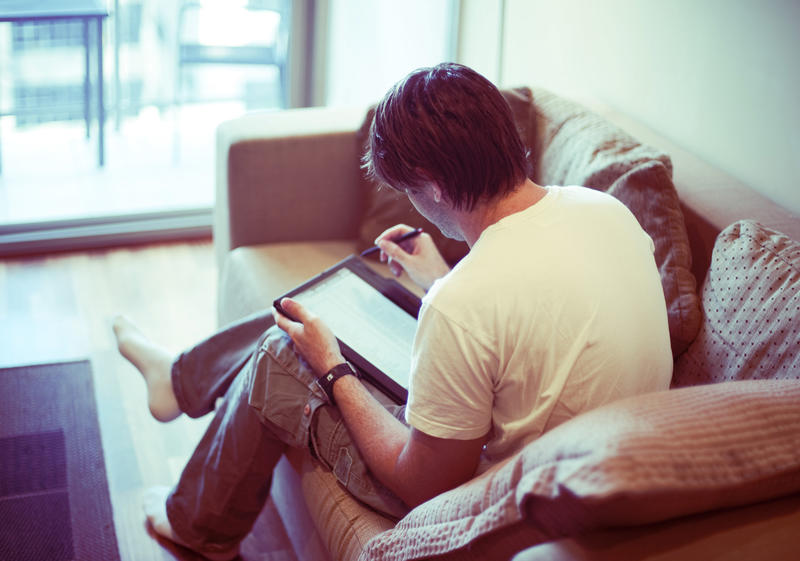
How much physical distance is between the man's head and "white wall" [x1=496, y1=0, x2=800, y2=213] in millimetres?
744

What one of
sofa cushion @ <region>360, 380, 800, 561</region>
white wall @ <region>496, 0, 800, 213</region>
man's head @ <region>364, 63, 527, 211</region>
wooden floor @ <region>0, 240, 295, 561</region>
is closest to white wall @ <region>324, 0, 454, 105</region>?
white wall @ <region>496, 0, 800, 213</region>

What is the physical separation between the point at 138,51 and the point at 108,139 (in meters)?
0.33

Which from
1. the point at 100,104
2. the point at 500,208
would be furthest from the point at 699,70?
the point at 100,104

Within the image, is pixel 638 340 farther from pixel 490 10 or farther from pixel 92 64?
pixel 92 64

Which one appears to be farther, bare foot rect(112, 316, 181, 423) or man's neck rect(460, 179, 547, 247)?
bare foot rect(112, 316, 181, 423)

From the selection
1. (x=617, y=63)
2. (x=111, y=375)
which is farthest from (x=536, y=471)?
(x=111, y=375)

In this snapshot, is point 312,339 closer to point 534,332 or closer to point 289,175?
point 534,332

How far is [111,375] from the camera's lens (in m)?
2.33

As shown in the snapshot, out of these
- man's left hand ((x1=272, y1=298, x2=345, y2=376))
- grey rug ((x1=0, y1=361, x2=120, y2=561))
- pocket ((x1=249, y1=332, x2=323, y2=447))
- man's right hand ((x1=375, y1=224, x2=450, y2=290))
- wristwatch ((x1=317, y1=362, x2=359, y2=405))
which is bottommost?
grey rug ((x1=0, y1=361, x2=120, y2=561))

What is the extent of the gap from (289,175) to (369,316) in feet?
2.08

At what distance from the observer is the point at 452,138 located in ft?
3.92

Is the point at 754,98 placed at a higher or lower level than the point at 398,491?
higher

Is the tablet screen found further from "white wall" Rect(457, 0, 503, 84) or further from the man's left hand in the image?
"white wall" Rect(457, 0, 503, 84)

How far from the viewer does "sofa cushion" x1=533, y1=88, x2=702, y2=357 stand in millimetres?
1495
